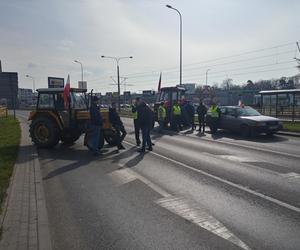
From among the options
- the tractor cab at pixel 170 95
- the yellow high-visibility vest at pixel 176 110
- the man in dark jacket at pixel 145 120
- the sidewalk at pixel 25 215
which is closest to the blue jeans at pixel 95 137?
the man in dark jacket at pixel 145 120

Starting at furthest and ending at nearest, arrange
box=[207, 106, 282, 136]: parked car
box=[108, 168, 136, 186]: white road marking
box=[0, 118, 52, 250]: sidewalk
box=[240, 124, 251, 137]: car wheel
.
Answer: box=[240, 124, 251, 137]: car wheel
box=[207, 106, 282, 136]: parked car
box=[108, 168, 136, 186]: white road marking
box=[0, 118, 52, 250]: sidewalk

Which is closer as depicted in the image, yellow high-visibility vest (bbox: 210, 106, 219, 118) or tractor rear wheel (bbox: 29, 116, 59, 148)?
tractor rear wheel (bbox: 29, 116, 59, 148)

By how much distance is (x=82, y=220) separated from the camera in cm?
575

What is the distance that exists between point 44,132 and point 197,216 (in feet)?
33.4

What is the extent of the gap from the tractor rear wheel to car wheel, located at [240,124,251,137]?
9065 mm

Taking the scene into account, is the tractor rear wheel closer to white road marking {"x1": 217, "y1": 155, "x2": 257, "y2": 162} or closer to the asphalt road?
the asphalt road

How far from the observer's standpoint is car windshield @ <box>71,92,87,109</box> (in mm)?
14898

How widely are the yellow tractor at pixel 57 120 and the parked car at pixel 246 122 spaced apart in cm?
701

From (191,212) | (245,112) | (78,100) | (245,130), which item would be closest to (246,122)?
(245,130)

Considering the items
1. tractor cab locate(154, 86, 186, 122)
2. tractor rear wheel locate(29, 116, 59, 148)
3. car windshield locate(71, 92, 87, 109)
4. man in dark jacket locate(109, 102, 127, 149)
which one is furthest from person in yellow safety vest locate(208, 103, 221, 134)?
tractor rear wheel locate(29, 116, 59, 148)

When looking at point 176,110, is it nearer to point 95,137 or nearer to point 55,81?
point 95,137

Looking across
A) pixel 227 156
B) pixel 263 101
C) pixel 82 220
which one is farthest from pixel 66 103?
pixel 263 101

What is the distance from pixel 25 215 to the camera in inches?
229

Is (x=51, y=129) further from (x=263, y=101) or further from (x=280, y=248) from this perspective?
(x=263, y=101)
